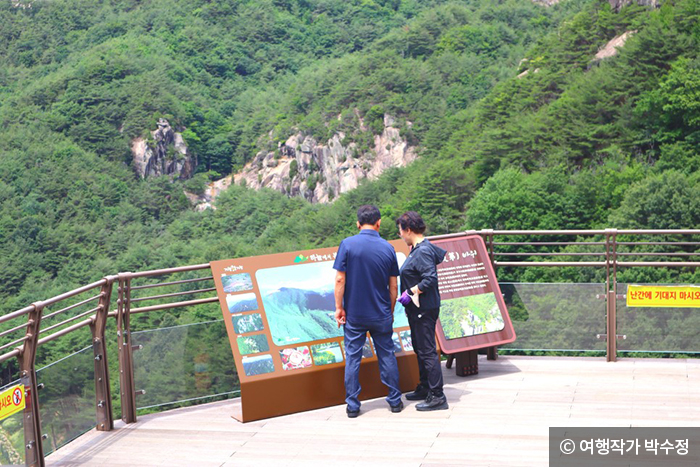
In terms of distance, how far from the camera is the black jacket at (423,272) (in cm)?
665

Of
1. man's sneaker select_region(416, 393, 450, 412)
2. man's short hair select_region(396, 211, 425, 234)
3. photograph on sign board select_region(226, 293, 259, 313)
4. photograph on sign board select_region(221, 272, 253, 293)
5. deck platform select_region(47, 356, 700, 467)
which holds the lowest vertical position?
deck platform select_region(47, 356, 700, 467)

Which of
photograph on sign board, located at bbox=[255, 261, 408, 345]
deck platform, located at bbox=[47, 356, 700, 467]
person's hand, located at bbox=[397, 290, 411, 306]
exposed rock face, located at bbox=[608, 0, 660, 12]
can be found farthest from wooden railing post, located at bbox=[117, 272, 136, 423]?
exposed rock face, located at bbox=[608, 0, 660, 12]

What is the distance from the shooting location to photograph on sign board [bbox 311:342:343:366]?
7027mm

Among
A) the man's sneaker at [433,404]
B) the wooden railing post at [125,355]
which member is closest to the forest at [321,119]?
the wooden railing post at [125,355]

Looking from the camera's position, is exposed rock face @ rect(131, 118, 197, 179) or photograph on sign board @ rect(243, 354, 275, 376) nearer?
photograph on sign board @ rect(243, 354, 275, 376)

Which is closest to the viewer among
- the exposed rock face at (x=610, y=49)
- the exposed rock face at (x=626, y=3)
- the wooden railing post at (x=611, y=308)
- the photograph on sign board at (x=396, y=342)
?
the photograph on sign board at (x=396, y=342)

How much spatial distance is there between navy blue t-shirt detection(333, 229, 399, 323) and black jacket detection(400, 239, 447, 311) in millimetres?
151

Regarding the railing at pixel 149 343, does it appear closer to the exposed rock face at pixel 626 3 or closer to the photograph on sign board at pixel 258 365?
the photograph on sign board at pixel 258 365

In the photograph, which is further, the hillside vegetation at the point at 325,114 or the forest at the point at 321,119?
the hillside vegetation at the point at 325,114

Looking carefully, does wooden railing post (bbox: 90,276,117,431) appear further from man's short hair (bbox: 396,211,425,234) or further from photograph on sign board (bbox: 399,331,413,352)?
photograph on sign board (bbox: 399,331,413,352)

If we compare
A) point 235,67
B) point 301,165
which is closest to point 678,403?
Answer: point 301,165

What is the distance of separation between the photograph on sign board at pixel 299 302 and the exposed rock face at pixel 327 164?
124221mm

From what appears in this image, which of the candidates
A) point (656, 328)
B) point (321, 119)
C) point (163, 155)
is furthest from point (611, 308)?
point (163, 155)

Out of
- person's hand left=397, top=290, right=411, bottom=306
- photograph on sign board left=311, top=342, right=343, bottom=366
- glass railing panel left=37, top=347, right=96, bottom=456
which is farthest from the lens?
photograph on sign board left=311, top=342, right=343, bottom=366
